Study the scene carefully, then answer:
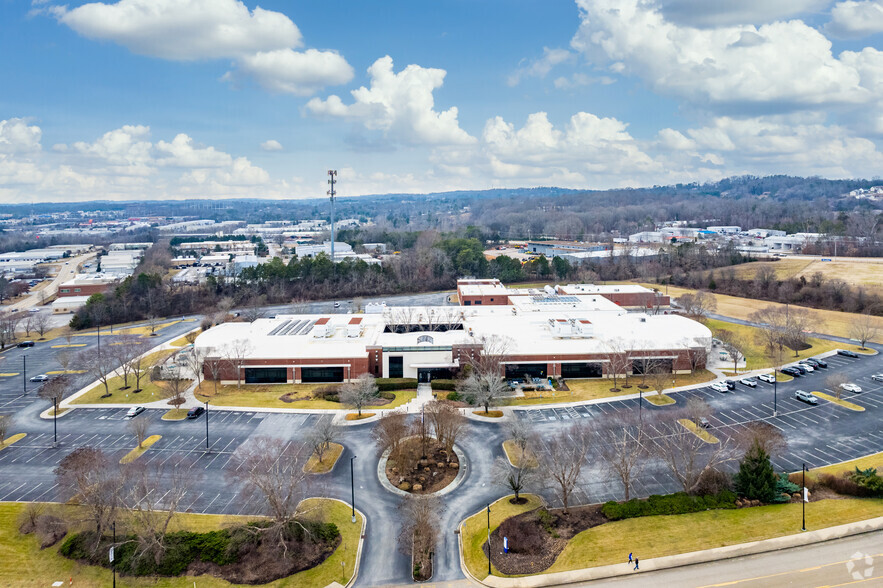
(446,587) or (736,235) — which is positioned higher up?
(736,235)

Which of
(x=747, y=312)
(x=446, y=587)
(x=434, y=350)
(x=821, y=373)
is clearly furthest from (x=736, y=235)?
(x=446, y=587)

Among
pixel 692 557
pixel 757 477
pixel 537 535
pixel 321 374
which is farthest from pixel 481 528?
pixel 321 374

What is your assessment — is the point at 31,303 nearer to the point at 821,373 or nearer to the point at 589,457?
the point at 589,457

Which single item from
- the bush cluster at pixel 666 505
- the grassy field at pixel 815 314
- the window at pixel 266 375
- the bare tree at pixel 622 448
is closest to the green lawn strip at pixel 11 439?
the window at pixel 266 375

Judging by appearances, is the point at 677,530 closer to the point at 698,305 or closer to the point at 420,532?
the point at 420,532

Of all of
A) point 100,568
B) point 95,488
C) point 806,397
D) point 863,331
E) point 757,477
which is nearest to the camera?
point 100,568

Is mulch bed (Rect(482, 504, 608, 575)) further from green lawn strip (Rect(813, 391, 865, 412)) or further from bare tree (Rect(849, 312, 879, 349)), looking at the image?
bare tree (Rect(849, 312, 879, 349))

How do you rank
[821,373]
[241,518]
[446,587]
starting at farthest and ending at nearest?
[821,373], [241,518], [446,587]

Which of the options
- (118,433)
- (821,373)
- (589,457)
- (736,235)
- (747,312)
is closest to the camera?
(589,457)
